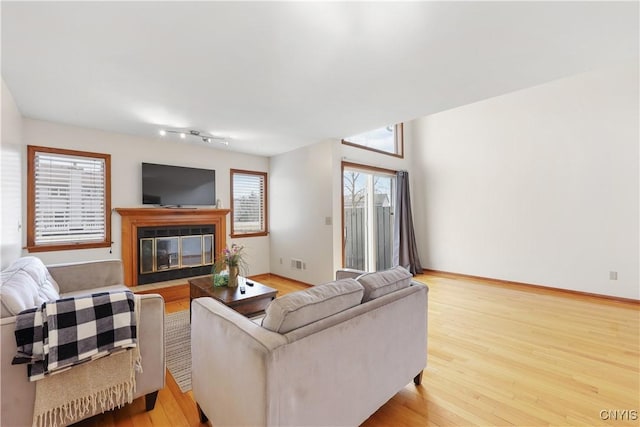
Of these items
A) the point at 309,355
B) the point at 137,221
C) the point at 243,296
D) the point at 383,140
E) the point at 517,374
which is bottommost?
the point at 517,374

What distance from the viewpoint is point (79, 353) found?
1.34 meters

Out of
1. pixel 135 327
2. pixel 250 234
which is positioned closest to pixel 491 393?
pixel 135 327

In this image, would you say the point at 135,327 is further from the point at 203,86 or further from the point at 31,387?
the point at 203,86

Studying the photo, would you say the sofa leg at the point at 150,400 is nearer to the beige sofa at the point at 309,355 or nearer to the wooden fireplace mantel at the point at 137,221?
the beige sofa at the point at 309,355

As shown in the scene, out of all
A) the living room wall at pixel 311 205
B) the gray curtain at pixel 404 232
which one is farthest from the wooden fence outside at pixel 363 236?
the living room wall at pixel 311 205

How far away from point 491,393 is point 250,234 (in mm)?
4126

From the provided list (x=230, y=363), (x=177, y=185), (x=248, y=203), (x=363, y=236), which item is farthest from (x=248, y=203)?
(x=230, y=363)

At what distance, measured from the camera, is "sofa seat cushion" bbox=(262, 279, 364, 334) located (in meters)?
1.18

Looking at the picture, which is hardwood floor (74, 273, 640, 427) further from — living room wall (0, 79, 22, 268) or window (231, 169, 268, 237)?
window (231, 169, 268, 237)

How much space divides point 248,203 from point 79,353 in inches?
154

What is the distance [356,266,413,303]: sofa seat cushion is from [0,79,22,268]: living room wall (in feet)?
9.40

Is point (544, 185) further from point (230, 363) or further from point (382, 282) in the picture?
point (230, 363)

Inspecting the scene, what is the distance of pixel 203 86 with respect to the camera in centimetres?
243

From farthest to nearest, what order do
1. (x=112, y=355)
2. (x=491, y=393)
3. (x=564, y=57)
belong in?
(x=564, y=57), (x=491, y=393), (x=112, y=355)
